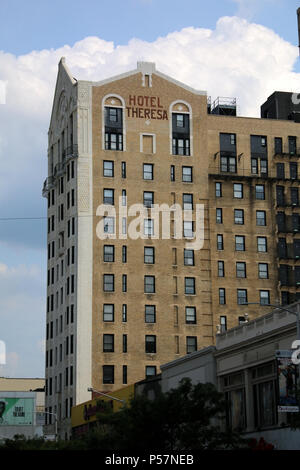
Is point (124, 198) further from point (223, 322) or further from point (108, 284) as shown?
point (223, 322)

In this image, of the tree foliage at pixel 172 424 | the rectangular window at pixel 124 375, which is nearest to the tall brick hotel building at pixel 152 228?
the rectangular window at pixel 124 375

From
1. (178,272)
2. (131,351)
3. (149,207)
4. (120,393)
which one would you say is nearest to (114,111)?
(149,207)

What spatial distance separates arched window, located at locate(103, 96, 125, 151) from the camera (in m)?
108

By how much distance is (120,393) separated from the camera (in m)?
86.2

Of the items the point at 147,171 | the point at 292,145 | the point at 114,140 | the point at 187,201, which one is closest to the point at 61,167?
the point at 114,140

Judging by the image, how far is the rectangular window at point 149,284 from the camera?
104m

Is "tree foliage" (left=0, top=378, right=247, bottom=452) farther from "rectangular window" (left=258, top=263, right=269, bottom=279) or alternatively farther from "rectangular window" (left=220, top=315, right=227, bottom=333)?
"rectangular window" (left=258, top=263, right=269, bottom=279)

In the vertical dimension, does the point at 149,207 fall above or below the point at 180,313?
above

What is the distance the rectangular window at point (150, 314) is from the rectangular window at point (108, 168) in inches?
647

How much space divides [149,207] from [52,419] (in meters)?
28.7

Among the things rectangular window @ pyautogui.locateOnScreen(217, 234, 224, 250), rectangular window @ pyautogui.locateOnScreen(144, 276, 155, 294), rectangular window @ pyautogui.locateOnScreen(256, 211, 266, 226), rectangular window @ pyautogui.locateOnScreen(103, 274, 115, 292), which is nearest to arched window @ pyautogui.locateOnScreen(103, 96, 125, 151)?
rectangular window @ pyautogui.locateOnScreen(217, 234, 224, 250)

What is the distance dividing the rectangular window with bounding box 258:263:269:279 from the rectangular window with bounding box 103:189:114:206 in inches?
781

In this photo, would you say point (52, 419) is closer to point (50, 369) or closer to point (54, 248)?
point (50, 369)

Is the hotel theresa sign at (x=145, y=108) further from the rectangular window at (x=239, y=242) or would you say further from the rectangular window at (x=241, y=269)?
the rectangular window at (x=241, y=269)
